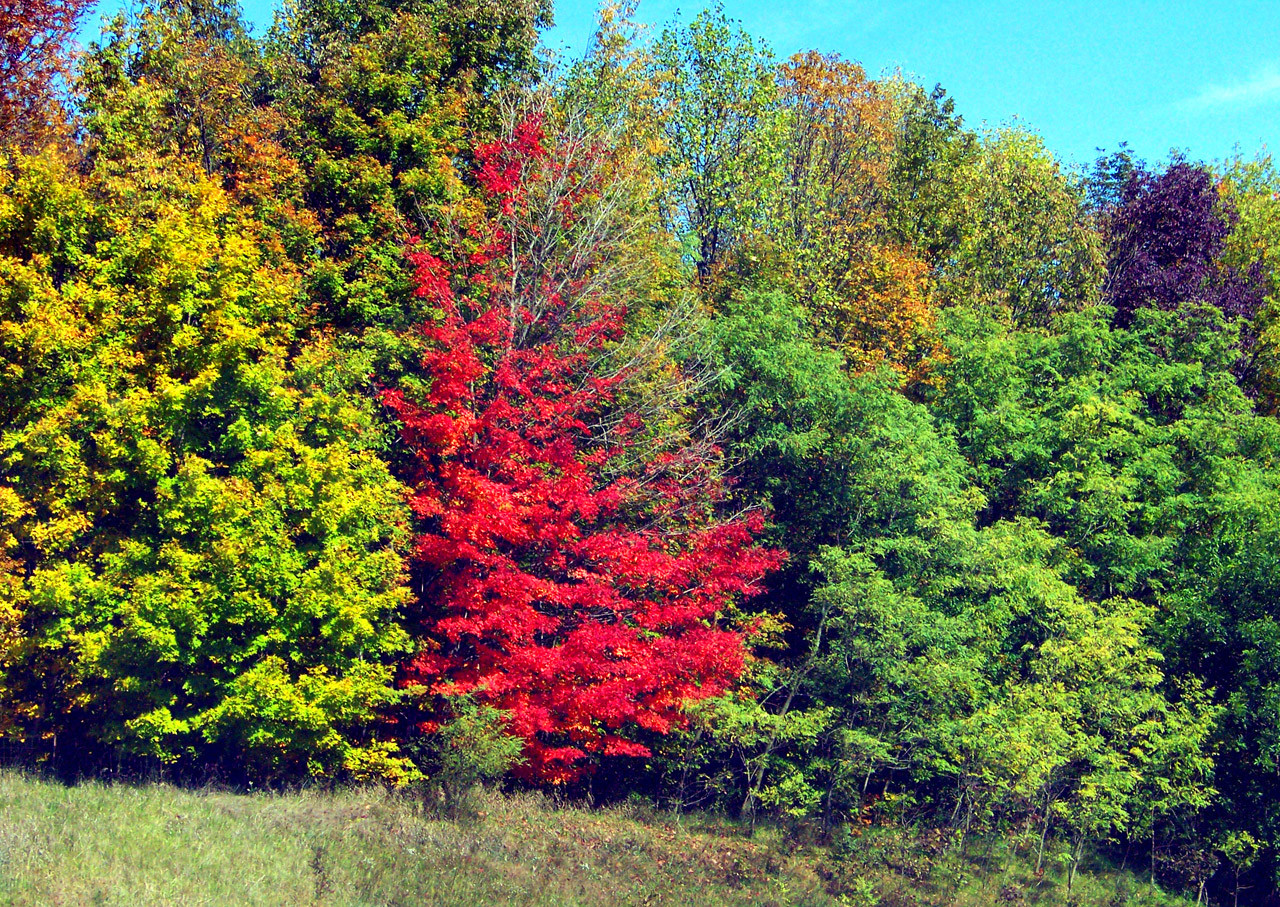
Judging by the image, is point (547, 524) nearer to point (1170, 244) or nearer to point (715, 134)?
point (715, 134)

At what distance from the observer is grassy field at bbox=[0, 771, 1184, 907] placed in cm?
1480

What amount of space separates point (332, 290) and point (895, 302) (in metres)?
19.8

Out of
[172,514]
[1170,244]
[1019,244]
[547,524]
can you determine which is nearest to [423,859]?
[547,524]

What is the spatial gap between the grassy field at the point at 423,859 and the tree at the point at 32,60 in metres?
19.1

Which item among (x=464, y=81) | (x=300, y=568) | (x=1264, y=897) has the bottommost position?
(x=1264, y=897)

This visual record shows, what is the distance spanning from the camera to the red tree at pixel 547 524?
22.5m

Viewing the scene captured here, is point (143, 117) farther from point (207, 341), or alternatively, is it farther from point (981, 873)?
point (981, 873)

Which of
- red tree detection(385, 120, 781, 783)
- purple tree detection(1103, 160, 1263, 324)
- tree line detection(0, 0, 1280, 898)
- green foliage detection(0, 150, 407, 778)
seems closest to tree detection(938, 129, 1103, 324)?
purple tree detection(1103, 160, 1263, 324)

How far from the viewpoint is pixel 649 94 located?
119ft

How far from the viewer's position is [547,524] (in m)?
23.4

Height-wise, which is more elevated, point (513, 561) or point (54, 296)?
point (54, 296)

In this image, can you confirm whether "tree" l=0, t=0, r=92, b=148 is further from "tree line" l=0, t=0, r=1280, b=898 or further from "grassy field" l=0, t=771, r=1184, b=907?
"grassy field" l=0, t=771, r=1184, b=907

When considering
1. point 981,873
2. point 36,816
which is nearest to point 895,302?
point 981,873

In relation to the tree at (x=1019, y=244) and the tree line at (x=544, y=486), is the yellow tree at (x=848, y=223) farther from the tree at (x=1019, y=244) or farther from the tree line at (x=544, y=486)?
the tree at (x=1019, y=244)
